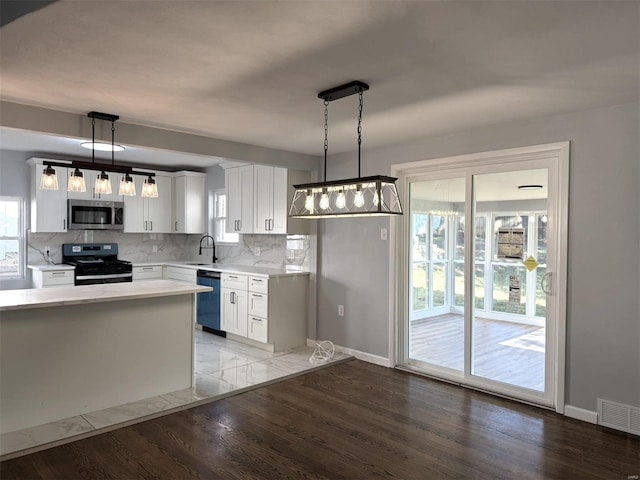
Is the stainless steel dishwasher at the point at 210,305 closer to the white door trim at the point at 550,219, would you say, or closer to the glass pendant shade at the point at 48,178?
the white door trim at the point at 550,219

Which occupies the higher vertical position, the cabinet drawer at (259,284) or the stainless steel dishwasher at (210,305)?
the cabinet drawer at (259,284)

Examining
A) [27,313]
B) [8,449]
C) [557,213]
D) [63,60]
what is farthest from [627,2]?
[8,449]

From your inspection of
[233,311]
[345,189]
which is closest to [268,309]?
[233,311]

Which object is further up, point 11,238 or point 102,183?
point 102,183

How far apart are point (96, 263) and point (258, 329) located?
241 centimetres

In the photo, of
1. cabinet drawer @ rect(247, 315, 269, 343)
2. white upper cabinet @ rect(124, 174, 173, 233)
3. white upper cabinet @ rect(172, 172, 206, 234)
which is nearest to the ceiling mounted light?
cabinet drawer @ rect(247, 315, 269, 343)

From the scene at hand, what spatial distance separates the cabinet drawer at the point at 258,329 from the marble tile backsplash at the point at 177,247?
2.91 ft

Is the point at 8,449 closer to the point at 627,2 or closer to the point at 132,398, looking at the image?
the point at 132,398

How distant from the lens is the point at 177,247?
732 cm

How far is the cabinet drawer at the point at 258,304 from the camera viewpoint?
5003 mm

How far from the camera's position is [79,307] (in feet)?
10.8

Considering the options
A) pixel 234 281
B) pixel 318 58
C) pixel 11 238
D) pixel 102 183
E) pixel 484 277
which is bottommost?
pixel 234 281

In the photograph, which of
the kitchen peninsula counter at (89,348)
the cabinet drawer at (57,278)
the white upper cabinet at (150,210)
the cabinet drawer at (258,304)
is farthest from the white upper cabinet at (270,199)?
the cabinet drawer at (57,278)

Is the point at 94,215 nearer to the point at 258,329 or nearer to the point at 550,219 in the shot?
the point at 258,329
